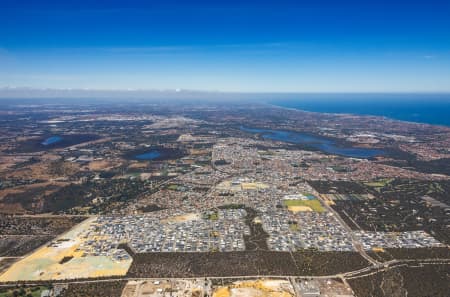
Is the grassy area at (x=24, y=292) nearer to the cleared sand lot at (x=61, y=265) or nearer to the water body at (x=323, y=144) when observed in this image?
the cleared sand lot at (x=61, y=265)

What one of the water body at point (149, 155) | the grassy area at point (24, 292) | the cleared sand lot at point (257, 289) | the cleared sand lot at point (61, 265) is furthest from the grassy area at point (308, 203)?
the water body at point (149, 155)

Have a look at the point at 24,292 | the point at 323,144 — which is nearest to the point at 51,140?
the point at 24,292

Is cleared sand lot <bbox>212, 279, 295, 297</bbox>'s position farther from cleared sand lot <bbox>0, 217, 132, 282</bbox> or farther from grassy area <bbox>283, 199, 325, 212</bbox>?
grassy area <bbox>283, 199, 325, 212</bbox>

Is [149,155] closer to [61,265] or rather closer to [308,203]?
[308,203]

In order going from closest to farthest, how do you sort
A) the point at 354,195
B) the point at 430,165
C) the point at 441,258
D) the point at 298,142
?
1. the point at 441,258
2. the point at 354,195
3. the point at 430,165
4. the point at 298,142

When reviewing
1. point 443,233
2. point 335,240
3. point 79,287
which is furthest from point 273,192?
point 79,287

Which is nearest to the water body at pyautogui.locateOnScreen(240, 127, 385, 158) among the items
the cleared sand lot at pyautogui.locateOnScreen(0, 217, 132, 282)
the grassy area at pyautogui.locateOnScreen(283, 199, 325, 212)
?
the grassy area at pyautogui.locateOnScreen(283, 199, 325, 212)

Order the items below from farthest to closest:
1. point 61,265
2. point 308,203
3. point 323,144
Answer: point 323,144 → point 308,203 → point 61,265

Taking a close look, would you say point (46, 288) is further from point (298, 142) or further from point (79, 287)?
point (298, 142)
